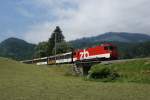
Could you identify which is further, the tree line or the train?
the tree line

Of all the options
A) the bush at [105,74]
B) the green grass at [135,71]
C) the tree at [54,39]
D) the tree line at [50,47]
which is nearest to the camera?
the green grass at [135,71]

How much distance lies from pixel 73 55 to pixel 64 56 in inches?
231

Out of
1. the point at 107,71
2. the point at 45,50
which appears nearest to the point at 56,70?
the point at 107,71

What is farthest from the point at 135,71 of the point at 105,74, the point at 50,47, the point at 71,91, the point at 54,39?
the point at 54,39

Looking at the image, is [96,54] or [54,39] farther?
[54,39]

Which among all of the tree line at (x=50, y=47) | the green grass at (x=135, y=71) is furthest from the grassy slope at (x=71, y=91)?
the tree line at (x=50, y=47)

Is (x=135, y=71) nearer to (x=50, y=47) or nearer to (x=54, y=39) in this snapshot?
(x=50, y=47)

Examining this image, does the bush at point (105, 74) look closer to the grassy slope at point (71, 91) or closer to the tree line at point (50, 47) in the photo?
the grassy slope at point (71, 91)

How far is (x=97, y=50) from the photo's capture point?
203ft

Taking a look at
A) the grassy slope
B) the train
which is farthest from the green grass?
the train

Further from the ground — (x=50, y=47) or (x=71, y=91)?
(x=50, y=47)

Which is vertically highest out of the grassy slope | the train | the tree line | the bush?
the tree line

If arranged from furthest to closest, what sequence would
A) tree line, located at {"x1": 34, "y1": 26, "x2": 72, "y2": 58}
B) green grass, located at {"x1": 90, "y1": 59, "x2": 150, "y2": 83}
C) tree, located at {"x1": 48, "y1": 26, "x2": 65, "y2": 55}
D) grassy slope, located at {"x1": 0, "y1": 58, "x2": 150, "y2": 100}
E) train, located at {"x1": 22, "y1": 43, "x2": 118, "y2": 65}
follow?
tree, located at {"x1": 48, "y1": 26, "x2": 65, "y2": 55}
tree line, located at {"x1": 34, "y1": 26, "x2": 72, "y2": 58}
train, located at {"x1": 22, "y1": 43, "x2": 118, "y2": 65}
green grass, located at {"x1": 90, "y1": 59, "x2": 150, "y2": 83}
grassy slope, located at {"x1": 0, "y1": 58, "x2": 150, "y2": 100}

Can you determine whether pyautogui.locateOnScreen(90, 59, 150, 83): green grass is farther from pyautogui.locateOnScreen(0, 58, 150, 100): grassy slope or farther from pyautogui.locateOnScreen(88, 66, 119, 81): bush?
pyautogui.locateOnScreen(0, 58, 150, 100): grassy slope
